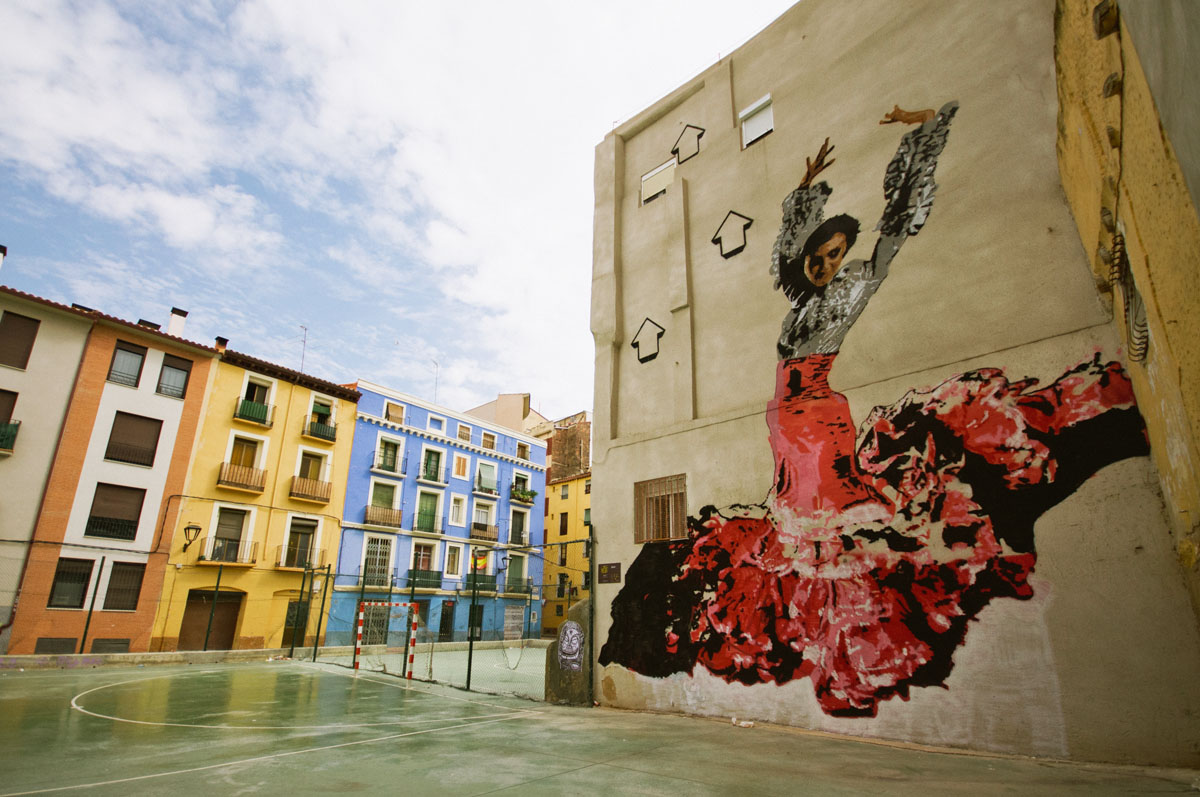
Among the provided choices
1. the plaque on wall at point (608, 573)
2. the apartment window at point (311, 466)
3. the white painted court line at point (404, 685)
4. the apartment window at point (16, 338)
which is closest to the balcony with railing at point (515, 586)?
the apartment window at point (311, 466)

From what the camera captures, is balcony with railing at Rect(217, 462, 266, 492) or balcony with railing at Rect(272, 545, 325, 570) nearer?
balcony with railing at Rect(217, 462, 266, 492)

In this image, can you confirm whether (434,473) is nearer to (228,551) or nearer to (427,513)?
(427,513)

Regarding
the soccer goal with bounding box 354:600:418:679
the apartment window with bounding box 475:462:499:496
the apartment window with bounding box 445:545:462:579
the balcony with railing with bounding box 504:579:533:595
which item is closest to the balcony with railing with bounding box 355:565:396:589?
the soccer goal with bounding box 354:600:418:679

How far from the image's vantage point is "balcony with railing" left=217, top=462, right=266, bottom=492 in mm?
25422

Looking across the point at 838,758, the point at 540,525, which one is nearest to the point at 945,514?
the point at 838,758

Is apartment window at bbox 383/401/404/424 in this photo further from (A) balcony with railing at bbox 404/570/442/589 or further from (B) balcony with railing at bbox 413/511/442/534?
(A) balcony with railing at bbox 404/570/442/589

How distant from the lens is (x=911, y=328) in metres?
9.20

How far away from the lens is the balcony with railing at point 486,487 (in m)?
36.7

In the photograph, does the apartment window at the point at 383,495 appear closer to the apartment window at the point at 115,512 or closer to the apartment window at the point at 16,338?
the apartment window at the point at 115,512

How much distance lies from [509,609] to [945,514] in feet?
102

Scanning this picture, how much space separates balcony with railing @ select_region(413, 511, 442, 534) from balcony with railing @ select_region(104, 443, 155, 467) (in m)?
12.7

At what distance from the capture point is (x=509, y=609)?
117 feet

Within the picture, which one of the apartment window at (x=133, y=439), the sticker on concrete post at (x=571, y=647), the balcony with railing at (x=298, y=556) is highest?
the apartment window at (x=133, y=439)

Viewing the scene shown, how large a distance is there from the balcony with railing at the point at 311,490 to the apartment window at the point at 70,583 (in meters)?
7.59
